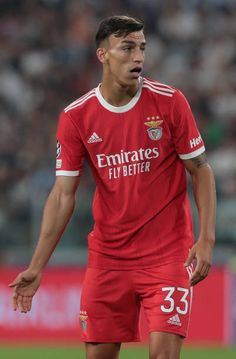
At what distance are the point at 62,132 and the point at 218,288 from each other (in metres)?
6.48

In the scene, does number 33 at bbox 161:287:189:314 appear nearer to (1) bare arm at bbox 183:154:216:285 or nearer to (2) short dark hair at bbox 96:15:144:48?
(1) bare arm at bbox 183:154:216:285

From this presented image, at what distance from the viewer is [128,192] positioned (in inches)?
289

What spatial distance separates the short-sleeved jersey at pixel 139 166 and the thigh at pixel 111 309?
0.32 feet

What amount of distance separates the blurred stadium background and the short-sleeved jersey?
17.5 ft

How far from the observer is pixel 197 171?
7242 mm

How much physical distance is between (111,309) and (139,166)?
0.90 metres

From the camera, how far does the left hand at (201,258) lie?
6906 mm

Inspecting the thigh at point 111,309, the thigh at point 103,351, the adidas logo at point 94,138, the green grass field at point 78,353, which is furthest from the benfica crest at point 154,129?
the green grass field at point 78,353

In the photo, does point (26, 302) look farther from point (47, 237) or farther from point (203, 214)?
point (203, 214)

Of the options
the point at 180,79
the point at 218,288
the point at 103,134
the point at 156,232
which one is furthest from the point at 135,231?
the point at 180,79

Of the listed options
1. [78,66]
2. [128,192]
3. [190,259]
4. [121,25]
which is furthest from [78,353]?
[121,25]

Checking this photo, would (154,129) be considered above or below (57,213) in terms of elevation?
above

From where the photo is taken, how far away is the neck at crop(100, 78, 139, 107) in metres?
7.38

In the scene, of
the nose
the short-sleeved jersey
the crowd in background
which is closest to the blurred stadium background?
the crowd in background
